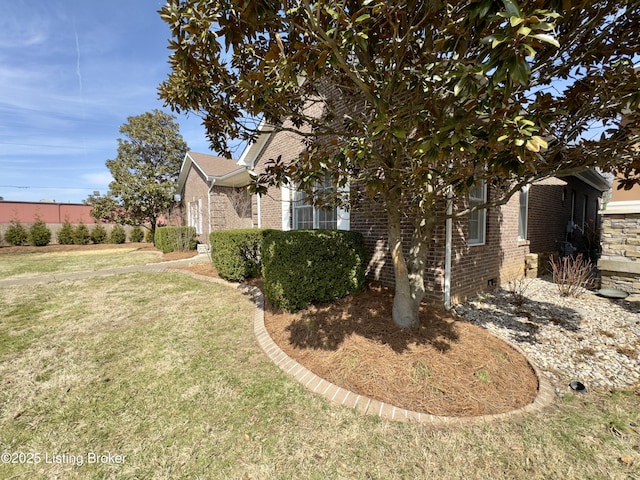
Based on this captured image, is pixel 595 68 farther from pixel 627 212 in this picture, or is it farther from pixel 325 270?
pixel 627 212

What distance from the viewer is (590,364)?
363 centimetres

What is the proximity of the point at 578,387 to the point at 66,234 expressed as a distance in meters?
29.3

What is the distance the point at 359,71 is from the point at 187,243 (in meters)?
14.9

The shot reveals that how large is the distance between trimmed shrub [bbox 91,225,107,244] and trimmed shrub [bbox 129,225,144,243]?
182cm

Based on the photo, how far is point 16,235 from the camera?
61.8 ft

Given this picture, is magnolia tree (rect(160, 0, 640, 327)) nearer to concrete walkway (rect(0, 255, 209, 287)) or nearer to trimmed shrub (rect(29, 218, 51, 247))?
concrete walkway (rect(0, 255, 209, 287))

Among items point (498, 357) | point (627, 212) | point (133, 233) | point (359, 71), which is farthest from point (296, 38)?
point (133, 233)

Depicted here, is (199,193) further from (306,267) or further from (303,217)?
(306,267)

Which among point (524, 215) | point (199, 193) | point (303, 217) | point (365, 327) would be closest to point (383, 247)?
point (365, 327)

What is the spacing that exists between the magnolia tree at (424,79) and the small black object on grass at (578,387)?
1912mm

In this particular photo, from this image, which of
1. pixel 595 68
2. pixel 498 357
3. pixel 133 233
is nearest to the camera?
pixel 595 68

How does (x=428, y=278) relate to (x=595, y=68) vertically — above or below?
below

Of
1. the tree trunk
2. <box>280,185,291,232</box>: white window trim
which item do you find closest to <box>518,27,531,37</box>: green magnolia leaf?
the tree trunk

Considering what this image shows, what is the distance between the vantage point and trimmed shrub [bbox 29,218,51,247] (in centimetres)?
1931
